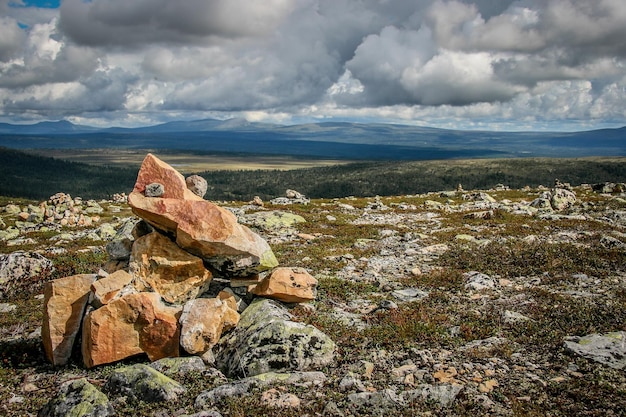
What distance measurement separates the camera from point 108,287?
1233 cm

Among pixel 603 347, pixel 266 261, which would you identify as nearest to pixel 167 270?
pixel 266 261

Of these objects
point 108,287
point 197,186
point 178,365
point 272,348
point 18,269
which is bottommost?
point 178,365

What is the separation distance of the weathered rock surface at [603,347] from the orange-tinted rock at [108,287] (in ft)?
42.7

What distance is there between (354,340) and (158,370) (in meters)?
5.63

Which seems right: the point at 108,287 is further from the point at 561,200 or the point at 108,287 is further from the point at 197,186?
Answer: the point at 561,200

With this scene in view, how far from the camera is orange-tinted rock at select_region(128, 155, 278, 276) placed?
13.2m

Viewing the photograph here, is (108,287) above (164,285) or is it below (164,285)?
above

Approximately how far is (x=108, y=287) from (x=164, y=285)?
5.53ft

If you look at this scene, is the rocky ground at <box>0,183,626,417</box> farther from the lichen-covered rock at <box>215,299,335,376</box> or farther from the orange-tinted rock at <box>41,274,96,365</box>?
the orange-tinted rock at <box>41,274,96,365</box>

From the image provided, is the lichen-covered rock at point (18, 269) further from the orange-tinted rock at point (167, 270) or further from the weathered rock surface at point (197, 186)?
the weathered rock surface at point (197, 186)

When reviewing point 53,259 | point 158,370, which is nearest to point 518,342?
point 158,370

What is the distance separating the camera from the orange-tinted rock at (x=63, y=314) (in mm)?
11977

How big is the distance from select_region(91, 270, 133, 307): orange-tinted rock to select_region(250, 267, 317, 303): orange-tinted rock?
420 cm

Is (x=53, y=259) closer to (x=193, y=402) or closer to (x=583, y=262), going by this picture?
(x=193, y=402)
